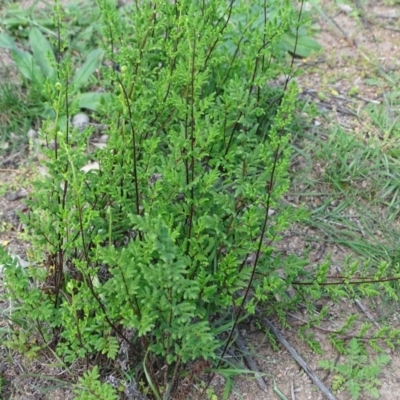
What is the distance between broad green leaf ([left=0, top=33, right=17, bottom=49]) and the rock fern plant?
1168 mm

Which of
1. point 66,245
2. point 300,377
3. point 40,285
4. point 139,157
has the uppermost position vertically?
point 139,157

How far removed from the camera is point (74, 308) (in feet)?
6.38

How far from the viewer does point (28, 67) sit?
333cm

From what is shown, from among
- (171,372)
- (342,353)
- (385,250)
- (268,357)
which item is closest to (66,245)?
(171,372)

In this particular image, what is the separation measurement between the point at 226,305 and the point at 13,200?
1.32 m

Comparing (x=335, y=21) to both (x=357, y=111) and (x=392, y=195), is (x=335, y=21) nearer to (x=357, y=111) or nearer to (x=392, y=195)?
(x=357, y=111)

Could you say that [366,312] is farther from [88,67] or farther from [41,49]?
[41,49]

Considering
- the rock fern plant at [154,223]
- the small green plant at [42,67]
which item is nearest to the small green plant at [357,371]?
the rock fern plant at [154,223]

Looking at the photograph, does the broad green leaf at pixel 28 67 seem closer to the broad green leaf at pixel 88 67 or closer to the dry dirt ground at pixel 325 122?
the broad green leaf at pixel 88 67

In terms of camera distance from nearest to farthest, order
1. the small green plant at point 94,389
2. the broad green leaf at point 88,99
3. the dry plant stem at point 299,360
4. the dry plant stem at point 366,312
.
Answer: the small green plant at point 94,389, the dry plant stem at point 299,360, the dry plant stem at point 366,312, the broad green leaf at point 88,99

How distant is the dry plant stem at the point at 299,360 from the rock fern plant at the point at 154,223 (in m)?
0.19

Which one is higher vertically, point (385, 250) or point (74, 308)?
point (74, 308)

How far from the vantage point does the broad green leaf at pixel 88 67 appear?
3.41 metres

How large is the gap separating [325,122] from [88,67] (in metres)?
1.29
